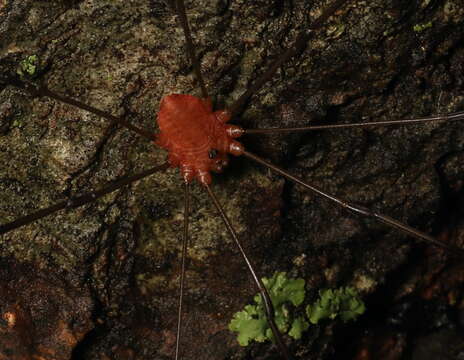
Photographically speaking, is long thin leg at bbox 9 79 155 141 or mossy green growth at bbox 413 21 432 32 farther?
mossy green growth at bbox 413 21 432 32

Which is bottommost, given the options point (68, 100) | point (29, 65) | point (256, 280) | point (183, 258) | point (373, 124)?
point (256, 280)

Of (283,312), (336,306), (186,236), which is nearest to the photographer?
(186,236)

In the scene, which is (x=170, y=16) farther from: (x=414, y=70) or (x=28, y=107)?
(x=414, y=70)

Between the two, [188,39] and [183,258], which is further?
[183,258]

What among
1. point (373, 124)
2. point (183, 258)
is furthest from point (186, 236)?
point (373, 124)

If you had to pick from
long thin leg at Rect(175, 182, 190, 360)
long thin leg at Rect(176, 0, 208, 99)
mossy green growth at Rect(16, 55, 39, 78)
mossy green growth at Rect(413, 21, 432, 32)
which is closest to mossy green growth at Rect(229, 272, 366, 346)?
long thin leg at Rect(175, 182, 190, 360)

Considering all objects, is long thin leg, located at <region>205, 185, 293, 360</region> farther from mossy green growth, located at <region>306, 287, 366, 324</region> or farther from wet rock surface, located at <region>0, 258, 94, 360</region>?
wet rock surface, located at <region>0, 258, 94, 360</region>

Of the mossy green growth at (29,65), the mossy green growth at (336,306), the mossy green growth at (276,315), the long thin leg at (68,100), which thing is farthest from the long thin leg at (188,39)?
the mossy green growth at (336,306)

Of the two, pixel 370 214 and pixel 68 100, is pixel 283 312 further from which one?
pixel 68 100
